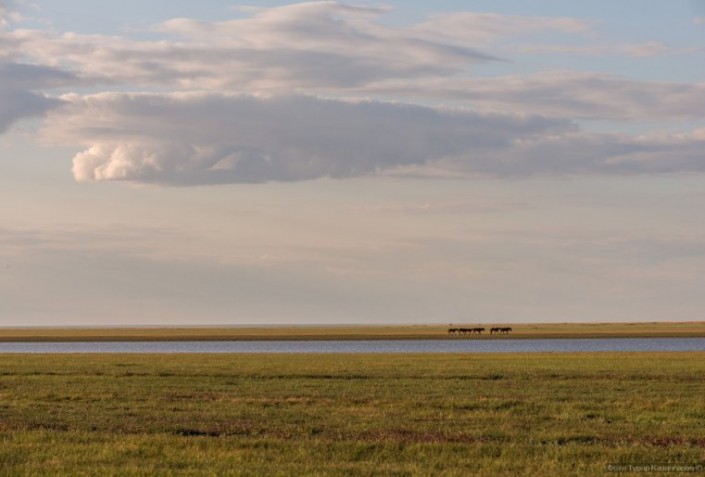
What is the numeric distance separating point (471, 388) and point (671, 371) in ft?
46.4

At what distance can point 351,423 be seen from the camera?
80.8ft

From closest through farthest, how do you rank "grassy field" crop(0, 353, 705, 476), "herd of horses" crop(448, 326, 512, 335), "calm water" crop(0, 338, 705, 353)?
"grassy field" crop(0, 353, 705, 476) < "calm water" crop(0, 338, 705, 353) < "herd of horses" crop(448, 326, 512, 335)

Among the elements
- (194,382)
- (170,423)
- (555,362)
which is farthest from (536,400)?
(555,362)

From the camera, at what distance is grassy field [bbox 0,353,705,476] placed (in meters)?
18.7

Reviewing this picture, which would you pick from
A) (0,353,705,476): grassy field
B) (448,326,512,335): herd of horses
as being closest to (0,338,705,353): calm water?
(0,353,705,476): grassy field

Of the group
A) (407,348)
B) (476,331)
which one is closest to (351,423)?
(407,348)

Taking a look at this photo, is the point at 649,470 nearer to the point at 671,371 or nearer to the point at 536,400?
the point at 536,400

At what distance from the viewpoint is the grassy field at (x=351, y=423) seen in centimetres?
1869

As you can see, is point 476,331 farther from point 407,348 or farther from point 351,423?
point 351,423

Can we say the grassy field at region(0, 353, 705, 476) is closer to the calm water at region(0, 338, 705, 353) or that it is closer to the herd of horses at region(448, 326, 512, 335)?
the calm water at region(0, 338, 705, 353)

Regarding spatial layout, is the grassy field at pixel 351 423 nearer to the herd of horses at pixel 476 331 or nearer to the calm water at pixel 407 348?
the calm water at pixel 407 348

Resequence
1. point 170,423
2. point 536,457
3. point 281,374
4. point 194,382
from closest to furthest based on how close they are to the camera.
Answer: point 536,457
point 170,423
point 194,382
point 281,374

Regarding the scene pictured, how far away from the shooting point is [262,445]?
68.3ft

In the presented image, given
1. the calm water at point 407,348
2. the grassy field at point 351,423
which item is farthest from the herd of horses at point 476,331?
the grassy field at point 351,423
